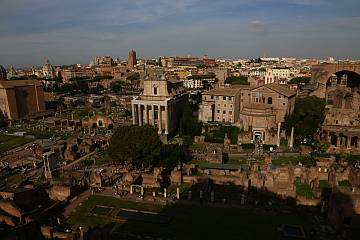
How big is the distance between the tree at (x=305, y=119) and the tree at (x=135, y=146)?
23.5 m

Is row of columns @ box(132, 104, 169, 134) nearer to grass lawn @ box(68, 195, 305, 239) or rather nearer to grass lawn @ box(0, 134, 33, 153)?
grass lawn @ box(0, 134, 33, 153)

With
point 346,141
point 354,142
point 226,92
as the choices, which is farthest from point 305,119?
point 226,92

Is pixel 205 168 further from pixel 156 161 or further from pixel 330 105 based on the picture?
pixel 330 105

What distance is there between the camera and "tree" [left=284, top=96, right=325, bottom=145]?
1891 inches

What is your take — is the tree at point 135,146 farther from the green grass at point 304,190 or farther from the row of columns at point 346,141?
the row of columns at point 346,141

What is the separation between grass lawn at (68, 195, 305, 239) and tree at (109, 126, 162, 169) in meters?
7.37

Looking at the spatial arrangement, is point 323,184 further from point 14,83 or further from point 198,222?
point 14,83

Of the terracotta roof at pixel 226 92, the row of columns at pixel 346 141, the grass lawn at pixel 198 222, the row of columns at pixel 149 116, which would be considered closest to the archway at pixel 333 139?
the row of columns at pixel 346 141

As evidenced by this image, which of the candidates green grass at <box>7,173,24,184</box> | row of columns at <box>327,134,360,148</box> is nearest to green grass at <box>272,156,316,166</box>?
row of columns at <box>327,134,360,148</box>

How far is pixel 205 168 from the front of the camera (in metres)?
38.0

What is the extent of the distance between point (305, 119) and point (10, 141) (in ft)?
175

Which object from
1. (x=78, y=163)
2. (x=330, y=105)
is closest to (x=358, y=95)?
(x=330, y=105)

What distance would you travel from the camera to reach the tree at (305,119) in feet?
158

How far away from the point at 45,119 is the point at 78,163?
134ft
